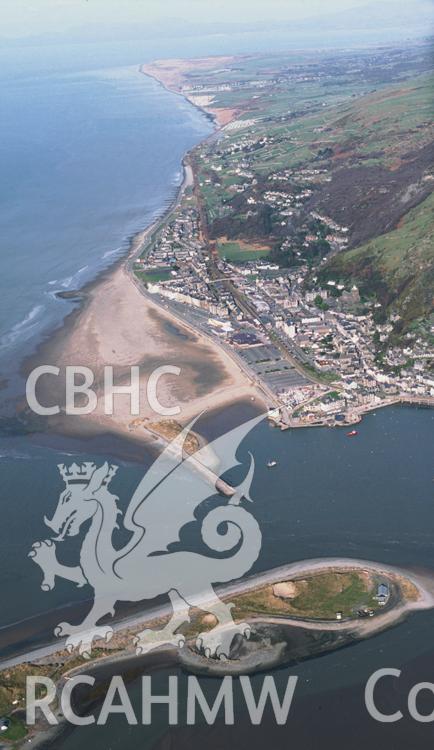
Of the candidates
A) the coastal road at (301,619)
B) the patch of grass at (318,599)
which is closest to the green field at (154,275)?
the coastal road at (301,619)

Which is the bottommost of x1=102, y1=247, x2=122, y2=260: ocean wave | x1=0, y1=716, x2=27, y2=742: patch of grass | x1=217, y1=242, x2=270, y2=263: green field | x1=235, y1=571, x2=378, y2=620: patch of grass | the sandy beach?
x1=0, y1=716, x2=27, y2=742: patch of grass

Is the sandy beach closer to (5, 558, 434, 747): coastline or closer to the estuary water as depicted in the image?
the estuary water

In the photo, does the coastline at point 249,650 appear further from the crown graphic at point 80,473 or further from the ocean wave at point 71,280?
the ocean wave at point 71,280

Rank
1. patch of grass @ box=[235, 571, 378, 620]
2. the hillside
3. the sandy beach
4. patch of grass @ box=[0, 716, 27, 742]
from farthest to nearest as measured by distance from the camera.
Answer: the hillside < the sandy beach < patch of grass @ box=[235, 571, 378, 620] < patch of grass @ box=[0, 716, 27, 742]

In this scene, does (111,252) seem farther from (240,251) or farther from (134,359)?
(134,359)

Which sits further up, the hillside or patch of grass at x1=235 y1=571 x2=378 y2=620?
the hillside
